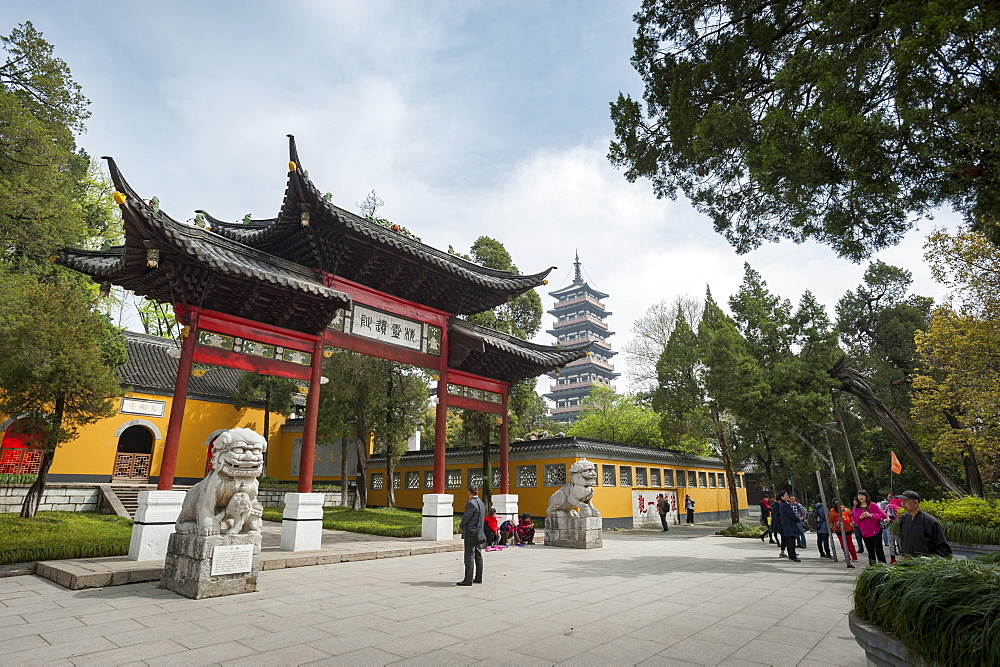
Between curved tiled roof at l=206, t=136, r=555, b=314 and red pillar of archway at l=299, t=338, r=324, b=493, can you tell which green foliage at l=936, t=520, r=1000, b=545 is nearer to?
curved tiled roof at l=206, t=136, r=555, b=314

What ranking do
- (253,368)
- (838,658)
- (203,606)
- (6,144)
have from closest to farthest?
(838,658)
(203,606)
(253,368)
(6,144)

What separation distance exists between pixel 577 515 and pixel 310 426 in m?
6.39

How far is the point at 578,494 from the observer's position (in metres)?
11.9

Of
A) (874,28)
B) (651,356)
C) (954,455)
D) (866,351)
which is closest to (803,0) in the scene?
(874,28)

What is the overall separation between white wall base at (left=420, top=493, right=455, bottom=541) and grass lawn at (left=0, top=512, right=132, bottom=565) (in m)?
5.82

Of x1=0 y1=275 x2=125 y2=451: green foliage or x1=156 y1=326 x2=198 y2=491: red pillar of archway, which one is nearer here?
x1=156 y1=326 x2=198 y2=491: red pillar of archway

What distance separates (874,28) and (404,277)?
32.0 ft

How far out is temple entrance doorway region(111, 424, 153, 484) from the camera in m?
19.2

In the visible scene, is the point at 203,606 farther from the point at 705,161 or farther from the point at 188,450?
the point at 188,450

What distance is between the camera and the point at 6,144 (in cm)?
1139

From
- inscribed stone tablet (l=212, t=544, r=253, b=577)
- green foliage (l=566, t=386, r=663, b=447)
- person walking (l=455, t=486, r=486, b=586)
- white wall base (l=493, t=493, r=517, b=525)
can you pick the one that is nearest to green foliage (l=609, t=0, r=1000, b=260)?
person walking (l=455, t=486, r=486, b=586)

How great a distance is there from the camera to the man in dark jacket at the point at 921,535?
5.27 meters

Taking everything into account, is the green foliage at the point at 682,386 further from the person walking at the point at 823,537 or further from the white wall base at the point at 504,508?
the white wall base at the point at 504,508

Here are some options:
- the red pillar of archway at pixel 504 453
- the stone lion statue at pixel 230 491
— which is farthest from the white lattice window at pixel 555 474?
the stone lion statue at pixel 230 491
